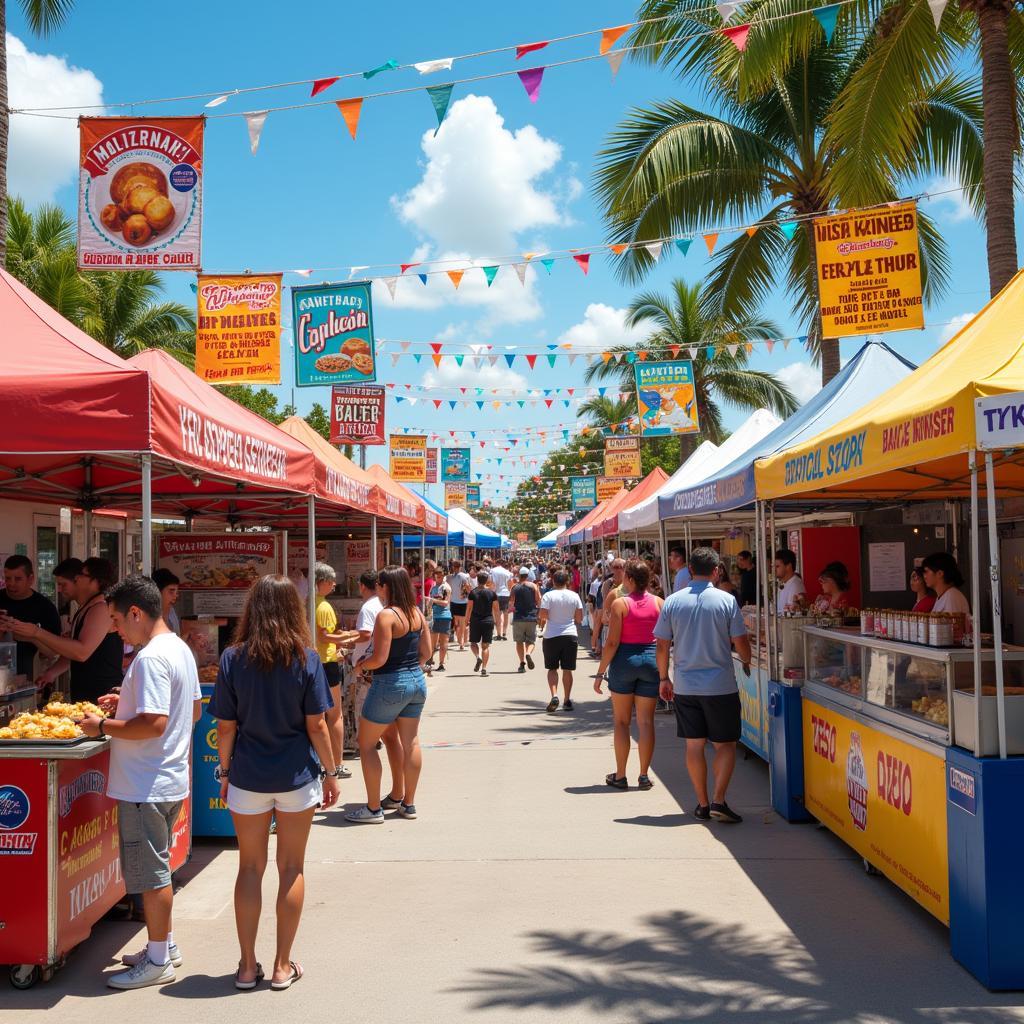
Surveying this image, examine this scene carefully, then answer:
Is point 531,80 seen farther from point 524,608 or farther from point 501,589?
point 501,589

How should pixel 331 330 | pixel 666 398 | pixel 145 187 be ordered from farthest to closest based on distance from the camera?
pixel 666 398
pixel 331 330
pixel 145 187

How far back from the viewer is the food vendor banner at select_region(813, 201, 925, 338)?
1067 centimetres

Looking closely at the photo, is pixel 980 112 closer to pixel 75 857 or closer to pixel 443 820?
pixel 443 820

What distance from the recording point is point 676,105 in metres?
16.0

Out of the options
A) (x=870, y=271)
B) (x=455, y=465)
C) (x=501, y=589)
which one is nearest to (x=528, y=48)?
(x=870, y=271)

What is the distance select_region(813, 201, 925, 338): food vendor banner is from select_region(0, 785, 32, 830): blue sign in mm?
8931

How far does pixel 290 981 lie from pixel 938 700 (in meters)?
3.38

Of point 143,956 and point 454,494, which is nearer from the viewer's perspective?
point 143,956

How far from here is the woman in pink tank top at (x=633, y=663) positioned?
842 cm

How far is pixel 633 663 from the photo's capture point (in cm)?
842

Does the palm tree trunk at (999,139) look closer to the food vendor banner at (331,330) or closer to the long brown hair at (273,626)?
the food vendor banner at (331,330)

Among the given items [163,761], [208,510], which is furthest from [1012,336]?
[208,510]

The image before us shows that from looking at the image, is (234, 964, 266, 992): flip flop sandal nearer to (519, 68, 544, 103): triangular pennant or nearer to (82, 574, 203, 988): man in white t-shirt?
(82, 574, 203, 988): man in white t-shirt

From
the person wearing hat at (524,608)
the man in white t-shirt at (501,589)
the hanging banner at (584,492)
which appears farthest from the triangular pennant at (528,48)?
the hanging banner at (584,492)
